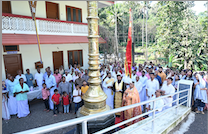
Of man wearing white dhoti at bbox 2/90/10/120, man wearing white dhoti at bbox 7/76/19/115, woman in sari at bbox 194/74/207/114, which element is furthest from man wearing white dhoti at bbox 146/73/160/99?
man wearing white dhoti at bbox 2/90/10/120

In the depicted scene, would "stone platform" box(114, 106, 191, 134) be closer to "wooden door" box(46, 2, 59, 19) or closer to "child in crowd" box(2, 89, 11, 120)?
"child in crowd" box(2, 89, 11, 120)

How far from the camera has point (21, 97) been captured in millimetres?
6316

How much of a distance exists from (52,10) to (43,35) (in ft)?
9.03

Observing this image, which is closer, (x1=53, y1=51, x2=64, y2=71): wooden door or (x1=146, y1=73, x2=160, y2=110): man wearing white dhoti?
(x1=146, y1=73, x2=160, y2=110): man wearing white dhoti

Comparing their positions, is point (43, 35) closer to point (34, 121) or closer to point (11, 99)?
point (11, 99)

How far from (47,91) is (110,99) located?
9.93 ft

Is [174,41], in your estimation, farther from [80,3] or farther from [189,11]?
[80,3]

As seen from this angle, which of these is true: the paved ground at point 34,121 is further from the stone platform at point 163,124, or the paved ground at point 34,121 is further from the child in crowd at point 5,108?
the stone platform at point 163,124

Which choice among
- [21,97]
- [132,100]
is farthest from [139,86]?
[21,97]

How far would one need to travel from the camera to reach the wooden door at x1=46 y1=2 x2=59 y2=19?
35.6 ft

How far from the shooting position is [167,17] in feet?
48.4

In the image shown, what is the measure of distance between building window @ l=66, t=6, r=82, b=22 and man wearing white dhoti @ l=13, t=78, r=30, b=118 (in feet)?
25.0

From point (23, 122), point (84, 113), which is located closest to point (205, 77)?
point (84, 113)

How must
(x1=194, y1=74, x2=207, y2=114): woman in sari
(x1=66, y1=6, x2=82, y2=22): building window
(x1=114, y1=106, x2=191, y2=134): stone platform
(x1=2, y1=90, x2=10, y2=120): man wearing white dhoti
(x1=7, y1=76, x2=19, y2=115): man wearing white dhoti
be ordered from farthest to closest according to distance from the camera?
1. (x1=66, y1=6, x2=82, y2=22): building window
2. (x1=7, y1=76, x2=19, y2=115): man wearing white dhoti
3. (x1=2, y1=90, x2=10, y2=120): man wearing white dhoti
4. (x1=194, y1=74, x2=207, y2=114): woman in sari
5. (x1=114, y1=106, x2=191, y2=134): stone platform
